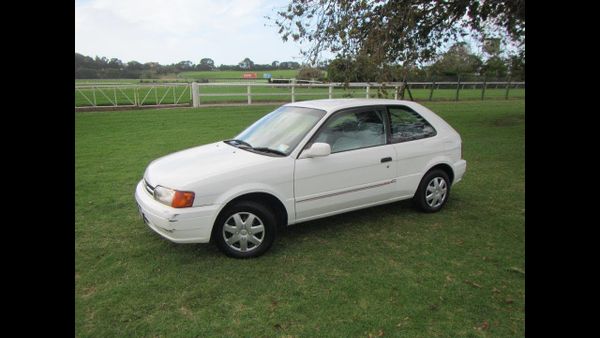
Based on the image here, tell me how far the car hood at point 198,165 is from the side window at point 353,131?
76cm

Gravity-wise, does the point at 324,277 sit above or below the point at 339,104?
below

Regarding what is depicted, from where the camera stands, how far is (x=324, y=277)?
3748mm

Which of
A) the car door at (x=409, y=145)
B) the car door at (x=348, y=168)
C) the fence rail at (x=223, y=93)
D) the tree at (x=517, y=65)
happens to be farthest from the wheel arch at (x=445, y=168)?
the tree at (x=517, y=65)

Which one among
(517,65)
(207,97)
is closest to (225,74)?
(207,97)

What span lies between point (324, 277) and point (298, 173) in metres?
1.10

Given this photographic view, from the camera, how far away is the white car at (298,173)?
12.8ft

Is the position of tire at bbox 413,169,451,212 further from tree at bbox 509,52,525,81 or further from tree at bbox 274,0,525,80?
tree at bbox 509,52,525,81

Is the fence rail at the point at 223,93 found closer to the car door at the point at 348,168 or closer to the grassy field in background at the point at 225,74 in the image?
the car door at the point at 348,168

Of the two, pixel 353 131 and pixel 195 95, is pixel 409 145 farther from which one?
pixel 195 95

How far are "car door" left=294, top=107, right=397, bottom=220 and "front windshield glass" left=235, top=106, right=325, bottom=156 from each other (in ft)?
0.57

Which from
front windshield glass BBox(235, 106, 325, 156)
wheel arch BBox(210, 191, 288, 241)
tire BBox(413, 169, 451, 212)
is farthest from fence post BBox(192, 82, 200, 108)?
wheel arch BBox(210, 191, 288, 241)

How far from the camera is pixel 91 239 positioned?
4660 mm
